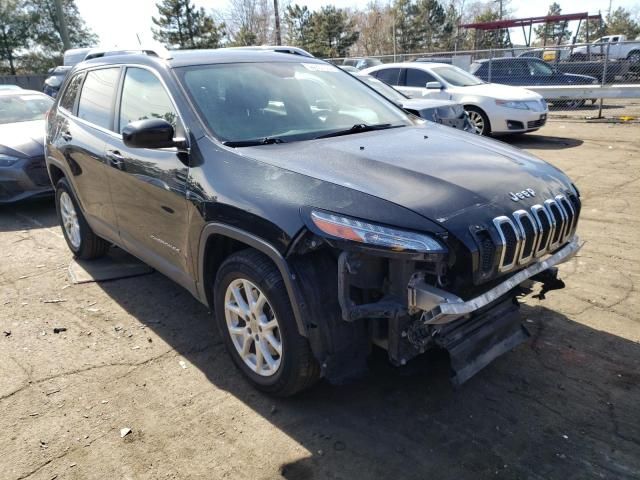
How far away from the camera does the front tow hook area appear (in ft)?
8.59

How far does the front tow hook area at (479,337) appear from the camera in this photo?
2.62 metres

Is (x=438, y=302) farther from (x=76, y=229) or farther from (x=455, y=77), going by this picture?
(x=455, y=77)

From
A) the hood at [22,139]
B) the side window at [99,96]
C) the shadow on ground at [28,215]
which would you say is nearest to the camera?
the side window at [99,96]

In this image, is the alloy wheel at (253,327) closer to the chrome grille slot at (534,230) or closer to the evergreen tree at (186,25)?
the chrome grille slot at (534,230)

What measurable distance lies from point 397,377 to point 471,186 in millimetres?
1257

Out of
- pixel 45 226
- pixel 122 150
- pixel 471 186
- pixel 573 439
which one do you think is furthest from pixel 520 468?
pixel 45 226

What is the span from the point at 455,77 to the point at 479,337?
10.3 m

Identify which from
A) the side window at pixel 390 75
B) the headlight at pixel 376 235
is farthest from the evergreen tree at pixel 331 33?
the headlight at pixel 376 235

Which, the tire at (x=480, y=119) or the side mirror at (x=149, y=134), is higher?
the side mirror at (x=149, y=134)

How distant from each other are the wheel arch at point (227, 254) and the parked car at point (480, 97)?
27.4 feet

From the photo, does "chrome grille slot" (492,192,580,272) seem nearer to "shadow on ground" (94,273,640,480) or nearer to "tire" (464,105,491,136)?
"shadow on ground" (94,273,640,480)

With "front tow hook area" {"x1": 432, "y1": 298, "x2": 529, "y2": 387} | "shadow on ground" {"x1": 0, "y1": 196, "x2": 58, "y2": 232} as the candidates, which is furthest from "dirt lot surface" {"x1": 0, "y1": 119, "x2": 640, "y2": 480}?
"shadow on ground" {"x1": 0, "y1": 196, "x2": 58, "y2": 232}

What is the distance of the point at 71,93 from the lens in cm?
493

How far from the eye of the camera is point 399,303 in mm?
2436
